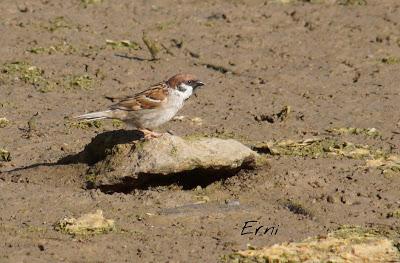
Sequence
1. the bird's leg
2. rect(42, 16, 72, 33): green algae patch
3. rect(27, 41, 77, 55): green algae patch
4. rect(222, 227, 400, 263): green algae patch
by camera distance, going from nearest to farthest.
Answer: rect(222, 227, 400, 263): green algae patch < the bird's leg < rect(27, 41, 77, 55): green algae patch < rect(42, 16, 72, 33): green algae patch

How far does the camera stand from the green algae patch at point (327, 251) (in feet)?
25.3

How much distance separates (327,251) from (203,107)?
4970mm

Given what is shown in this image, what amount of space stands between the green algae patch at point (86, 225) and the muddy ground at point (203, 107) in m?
0.08

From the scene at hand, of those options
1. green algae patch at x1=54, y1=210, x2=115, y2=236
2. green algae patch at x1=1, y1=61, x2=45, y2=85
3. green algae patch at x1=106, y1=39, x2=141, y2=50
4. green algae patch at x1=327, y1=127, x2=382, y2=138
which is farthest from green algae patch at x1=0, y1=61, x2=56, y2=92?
green algae patch at x1=54, y1=210, x2=115, y2=236

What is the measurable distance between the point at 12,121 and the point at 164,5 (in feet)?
17.5

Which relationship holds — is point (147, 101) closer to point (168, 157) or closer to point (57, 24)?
point (168, 157)

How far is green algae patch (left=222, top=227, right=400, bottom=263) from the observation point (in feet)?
25.3

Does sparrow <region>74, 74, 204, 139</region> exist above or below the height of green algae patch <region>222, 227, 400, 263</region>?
below

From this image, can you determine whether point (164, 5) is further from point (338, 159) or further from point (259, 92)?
point (338, 159)

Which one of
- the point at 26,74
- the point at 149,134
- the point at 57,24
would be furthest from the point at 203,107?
the point at 57,24

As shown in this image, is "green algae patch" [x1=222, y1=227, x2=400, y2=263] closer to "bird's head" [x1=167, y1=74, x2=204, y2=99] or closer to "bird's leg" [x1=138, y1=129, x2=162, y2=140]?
"bird's leg" [x1=138, y1=129, x2=162, y2=140]

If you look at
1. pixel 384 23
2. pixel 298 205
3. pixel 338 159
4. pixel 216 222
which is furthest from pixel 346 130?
pixel 384 23

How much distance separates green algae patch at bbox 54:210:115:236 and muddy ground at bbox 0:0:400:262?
0.26 feet

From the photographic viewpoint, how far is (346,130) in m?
11.6
